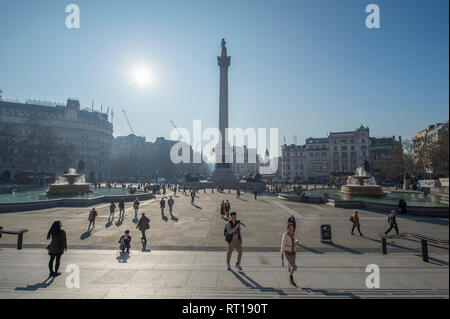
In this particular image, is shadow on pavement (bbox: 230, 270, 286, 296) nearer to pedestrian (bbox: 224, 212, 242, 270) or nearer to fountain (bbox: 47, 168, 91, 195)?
pedestrian (bbox: 224, 212, 242, 270)

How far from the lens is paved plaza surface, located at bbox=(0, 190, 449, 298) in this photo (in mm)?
5816

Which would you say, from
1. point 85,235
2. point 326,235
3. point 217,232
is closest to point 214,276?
point 217,232

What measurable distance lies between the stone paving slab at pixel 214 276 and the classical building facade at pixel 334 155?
76774 mm

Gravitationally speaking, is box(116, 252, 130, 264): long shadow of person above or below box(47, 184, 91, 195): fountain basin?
below

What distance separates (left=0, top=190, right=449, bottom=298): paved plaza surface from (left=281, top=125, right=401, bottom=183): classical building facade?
73.9m

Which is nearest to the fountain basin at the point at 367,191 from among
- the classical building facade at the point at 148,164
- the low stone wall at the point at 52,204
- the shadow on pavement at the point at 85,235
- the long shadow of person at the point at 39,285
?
the shadow on pavement at the point at 85,235

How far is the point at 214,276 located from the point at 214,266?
92cm

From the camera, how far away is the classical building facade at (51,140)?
64.9m

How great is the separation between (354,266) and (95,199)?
25.4m

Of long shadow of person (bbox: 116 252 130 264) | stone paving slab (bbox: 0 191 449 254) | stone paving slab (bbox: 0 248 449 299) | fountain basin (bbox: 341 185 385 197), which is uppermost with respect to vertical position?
fountain basin (bbox: 341 185 385 197)

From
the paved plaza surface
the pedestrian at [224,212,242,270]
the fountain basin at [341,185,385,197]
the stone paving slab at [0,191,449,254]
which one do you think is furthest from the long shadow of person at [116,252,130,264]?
the fountain basin at [341,185,385,197]
